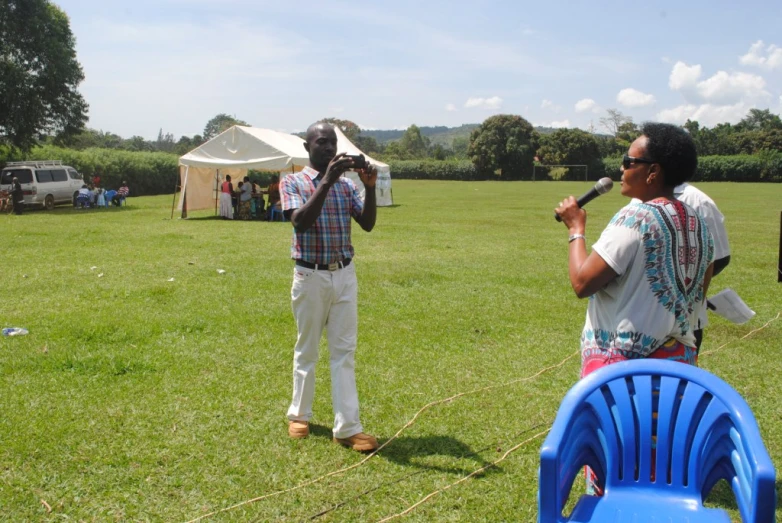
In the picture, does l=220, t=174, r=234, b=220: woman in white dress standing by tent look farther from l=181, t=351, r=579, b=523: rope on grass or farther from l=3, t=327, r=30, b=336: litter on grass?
l=181, t=351, r=579, b=523: rope on grass

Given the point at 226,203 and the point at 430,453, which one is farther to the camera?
the point at 226,203

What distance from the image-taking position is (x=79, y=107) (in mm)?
31500

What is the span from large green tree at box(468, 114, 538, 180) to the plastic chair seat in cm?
7301

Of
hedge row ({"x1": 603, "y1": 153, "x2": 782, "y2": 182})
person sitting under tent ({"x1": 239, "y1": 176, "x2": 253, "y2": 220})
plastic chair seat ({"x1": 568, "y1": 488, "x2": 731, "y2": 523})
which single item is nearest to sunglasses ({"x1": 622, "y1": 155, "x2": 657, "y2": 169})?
plastic chair seat ({"x1": 568, "y1": 488, "x2": 731, "y2": 523})

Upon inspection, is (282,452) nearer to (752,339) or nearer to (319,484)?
(319,484)

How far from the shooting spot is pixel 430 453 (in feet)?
14.0

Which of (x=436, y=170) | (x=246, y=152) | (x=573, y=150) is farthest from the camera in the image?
(x=436, y=170)

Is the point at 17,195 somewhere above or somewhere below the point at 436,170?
below

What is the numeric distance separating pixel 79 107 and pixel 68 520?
3204cm

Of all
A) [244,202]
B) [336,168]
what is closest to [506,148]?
[244,202]

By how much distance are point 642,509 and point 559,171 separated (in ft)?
243

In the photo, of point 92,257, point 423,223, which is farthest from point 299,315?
point 423,223

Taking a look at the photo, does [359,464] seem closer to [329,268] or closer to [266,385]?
[329,268]

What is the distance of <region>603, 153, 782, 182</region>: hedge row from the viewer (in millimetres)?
61312
